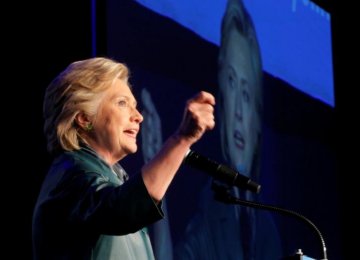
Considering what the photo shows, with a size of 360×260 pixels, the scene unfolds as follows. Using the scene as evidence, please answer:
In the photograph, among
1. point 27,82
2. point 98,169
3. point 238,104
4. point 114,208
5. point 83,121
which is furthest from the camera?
point 238,104

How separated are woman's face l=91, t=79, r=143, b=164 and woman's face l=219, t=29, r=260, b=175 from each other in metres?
1.25

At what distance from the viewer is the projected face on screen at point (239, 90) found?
323 centimetres

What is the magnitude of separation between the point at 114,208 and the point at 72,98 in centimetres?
39

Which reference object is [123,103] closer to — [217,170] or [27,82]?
[217,170]

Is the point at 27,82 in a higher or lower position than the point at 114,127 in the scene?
higher

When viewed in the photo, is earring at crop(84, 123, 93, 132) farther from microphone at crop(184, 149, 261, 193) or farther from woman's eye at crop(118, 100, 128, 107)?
microphone at crop(184, 149, 261, 193)

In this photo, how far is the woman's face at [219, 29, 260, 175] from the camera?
10.6 ft

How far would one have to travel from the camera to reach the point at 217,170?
5.93ft

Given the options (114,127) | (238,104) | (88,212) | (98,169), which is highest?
(238,104)

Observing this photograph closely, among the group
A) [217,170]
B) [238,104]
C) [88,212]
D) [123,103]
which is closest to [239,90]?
[238,104]

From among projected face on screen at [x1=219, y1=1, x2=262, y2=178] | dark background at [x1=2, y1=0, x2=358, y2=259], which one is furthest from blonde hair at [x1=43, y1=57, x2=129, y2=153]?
projected face on screen at [x1=219, y1=1, x2=262, y2=178]

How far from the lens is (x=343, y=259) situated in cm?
394

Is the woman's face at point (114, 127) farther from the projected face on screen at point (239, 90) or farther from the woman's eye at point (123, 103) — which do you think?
the projected face on screen at point (239, 90)

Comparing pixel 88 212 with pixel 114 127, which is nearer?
pixel 88 212
